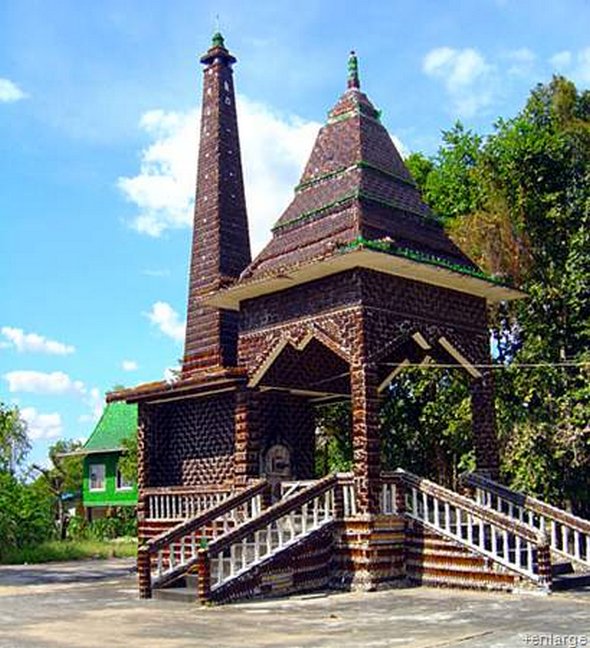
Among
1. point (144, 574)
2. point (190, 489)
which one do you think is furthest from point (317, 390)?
point (144, 574)

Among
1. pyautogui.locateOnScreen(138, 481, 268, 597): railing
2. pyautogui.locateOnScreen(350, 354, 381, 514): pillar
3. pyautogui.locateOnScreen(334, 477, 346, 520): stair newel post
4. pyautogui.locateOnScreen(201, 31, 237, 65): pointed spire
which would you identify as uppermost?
pyautogui.locateOnScreen(201, 31, 237, 65): pointed spire

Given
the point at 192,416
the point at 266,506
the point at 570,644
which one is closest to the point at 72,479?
the point at 192,416

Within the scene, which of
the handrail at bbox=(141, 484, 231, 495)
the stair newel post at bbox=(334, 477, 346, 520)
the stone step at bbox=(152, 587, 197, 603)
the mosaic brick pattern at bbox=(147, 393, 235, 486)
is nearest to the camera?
the stone step at bbox=(152, 587, 197, 603)

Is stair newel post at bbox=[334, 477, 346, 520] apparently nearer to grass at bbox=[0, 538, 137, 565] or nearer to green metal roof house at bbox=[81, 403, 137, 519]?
grass at bbox=[0, 538, 137, 565]

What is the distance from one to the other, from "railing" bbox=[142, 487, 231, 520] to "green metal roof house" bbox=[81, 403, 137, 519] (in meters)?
21.3

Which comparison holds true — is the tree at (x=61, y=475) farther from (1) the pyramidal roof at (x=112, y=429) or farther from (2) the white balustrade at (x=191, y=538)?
(2) the white balustrade at (x=191, y=538)

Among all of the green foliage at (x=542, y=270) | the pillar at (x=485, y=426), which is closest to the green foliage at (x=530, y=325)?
the green foliage at (x=542, y=270)

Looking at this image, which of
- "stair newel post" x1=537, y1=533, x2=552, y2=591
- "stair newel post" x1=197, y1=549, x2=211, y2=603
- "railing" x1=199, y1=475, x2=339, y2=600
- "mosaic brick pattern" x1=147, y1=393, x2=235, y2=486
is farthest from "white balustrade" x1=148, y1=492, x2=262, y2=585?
"stair newel post" x1=537, y1=533, x2=552, y2=591

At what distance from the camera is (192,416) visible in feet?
57.5

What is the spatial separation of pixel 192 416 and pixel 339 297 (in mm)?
5264

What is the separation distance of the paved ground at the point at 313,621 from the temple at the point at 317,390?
0.72m

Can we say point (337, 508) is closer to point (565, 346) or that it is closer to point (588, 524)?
point (588, 524)

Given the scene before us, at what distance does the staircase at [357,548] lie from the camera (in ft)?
39.0

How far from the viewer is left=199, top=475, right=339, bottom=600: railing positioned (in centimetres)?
1165
